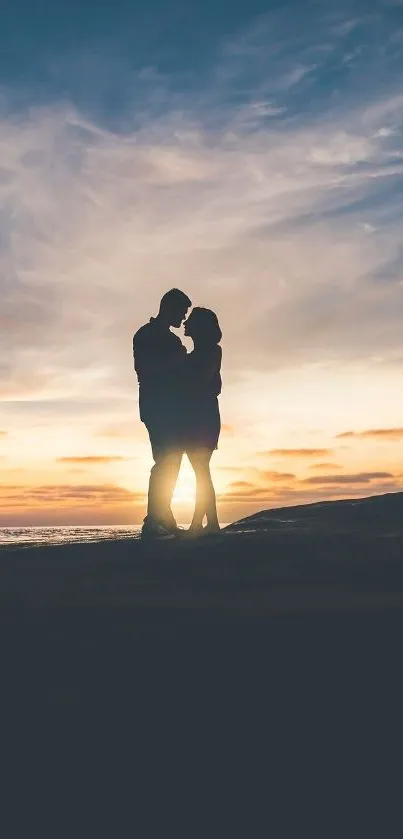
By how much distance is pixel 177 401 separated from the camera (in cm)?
952

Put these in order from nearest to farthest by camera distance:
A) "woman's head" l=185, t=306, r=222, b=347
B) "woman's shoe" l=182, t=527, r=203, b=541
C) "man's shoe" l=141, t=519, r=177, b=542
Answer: "woman's shoe" l=182, t=527, r=203, b=541 → "woman's head" l=185, t=306, r=222, b=347 → "man's shoe" l=141, t=519, r=177, b=542

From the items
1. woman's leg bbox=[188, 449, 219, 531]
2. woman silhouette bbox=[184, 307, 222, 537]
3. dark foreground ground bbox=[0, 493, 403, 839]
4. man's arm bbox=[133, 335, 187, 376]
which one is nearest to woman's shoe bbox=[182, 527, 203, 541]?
woman silhouette bbox=[184, 307, 222, 537]

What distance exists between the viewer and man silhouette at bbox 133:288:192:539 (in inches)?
372

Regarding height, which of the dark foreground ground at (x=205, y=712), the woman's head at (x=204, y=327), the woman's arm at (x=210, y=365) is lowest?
the dark foreground ground at (x=205, y=712)

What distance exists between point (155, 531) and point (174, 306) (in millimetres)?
2950

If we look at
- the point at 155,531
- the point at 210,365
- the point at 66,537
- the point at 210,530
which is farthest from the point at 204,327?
the point at 66,537

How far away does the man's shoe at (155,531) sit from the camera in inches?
370

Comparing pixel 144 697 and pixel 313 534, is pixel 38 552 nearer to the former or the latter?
pixel 313 534

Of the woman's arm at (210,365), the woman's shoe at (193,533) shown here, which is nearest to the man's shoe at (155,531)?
the woman's shoe at (193,533)

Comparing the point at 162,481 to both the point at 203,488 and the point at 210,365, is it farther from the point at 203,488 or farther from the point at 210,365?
the point at 210,365

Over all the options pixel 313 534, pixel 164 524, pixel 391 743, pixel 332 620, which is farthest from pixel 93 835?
pixel 164 524

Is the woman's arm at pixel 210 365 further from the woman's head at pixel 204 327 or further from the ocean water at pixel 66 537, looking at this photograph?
the ocean water at pixel 66 537

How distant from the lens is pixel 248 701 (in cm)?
268

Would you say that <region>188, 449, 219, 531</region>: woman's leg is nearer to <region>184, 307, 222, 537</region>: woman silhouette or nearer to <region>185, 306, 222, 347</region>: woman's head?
<region>184, 307, 222, 537</region>: woman silhouette
